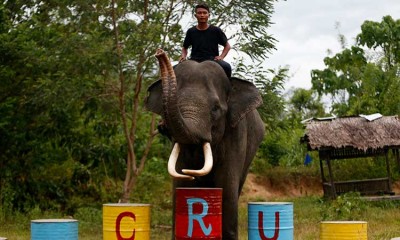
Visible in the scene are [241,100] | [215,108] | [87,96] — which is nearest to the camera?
[215,108]

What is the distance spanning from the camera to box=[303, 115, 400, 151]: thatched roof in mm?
17328

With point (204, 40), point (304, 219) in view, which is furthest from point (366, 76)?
point (204, 40)

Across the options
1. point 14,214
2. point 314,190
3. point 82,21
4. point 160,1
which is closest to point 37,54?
point 82,21

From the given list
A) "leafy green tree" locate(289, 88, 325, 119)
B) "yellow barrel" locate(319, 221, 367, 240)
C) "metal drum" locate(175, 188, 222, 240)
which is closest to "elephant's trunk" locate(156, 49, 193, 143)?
"metal drum" locate(175, 188, 222, 240)

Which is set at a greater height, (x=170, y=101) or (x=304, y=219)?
(x=170, y=101)

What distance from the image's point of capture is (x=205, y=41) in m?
7.53

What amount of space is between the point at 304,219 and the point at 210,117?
8308 millimetres

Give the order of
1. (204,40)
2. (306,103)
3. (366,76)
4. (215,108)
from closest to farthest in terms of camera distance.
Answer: (215,108) < (204,40) < (366,76) < (306,103)

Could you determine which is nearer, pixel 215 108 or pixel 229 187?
pixel 215 108

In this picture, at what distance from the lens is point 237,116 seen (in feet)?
23.6

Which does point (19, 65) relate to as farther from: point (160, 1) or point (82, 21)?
point (160, 1)

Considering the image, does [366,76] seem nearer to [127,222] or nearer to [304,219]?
[304,219]

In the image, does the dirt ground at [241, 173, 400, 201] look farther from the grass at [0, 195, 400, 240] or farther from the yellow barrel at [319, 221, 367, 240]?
the yellow barrel at [319, 221, 367, 240]

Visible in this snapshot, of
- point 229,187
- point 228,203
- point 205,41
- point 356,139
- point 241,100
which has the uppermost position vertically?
point 205,41
